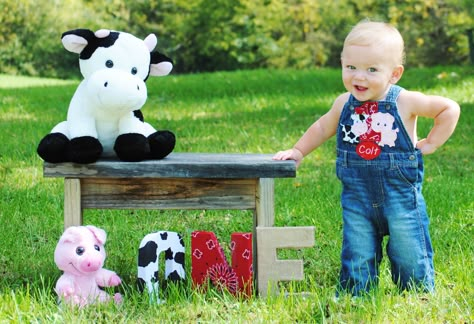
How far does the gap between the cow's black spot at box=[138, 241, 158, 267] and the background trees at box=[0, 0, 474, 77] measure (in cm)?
1957

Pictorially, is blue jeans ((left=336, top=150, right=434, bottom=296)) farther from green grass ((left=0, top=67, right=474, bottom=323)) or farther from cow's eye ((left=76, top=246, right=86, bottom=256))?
cow's eye ((left=76, top=246, right=86, bottom=256))

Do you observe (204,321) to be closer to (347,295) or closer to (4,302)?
(347,295)

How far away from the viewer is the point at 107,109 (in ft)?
10.9

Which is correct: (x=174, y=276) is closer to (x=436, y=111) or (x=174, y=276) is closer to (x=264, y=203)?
(x=264, y=203)

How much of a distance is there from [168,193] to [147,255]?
0.93ft

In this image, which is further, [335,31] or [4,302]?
[335,31]

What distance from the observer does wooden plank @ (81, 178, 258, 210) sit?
3396mm

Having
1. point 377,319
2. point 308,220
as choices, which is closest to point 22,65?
point 308,220

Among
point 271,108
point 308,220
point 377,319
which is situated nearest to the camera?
point 377,319

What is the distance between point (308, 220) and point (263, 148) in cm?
222

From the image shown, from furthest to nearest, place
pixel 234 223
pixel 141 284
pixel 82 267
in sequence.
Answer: pixel 234 223, pixel 141 284, pixel 82 267

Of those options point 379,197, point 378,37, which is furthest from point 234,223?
point 378,37

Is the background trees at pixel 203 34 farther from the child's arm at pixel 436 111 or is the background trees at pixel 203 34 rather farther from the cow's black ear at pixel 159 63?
the child's arm at pixel 436 111

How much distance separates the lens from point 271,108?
921 cm
